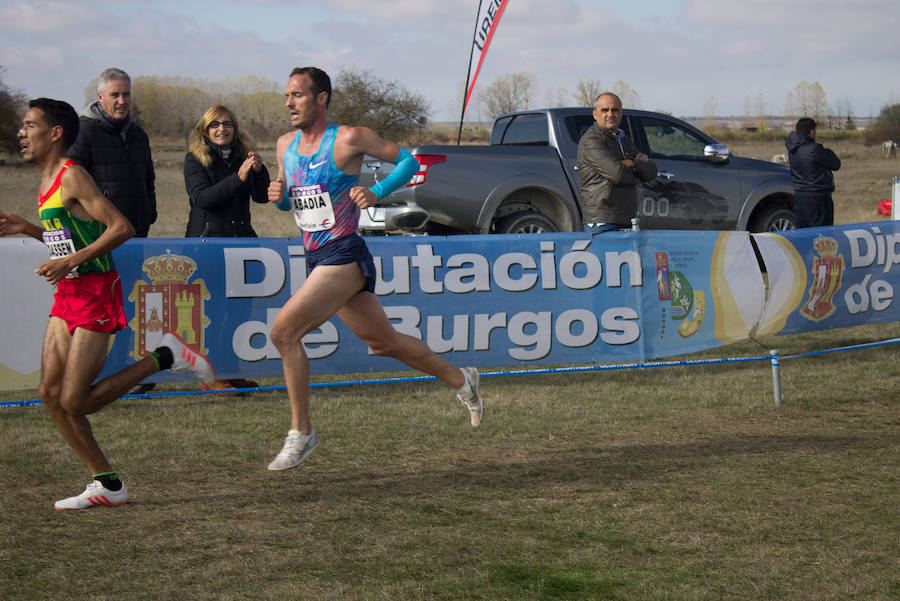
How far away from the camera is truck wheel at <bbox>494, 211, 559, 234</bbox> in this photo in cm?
1152

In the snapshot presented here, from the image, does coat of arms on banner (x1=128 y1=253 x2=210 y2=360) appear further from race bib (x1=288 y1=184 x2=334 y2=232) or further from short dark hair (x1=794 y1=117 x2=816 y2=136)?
short dark hair (x1=794 y1=117 x2=816 y2=136)

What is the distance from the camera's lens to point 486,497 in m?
5.15

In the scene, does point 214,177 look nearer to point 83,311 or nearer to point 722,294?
point 83,311

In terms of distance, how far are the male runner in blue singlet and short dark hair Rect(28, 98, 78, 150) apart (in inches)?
39.4

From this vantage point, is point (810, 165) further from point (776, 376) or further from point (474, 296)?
point (474, 296)

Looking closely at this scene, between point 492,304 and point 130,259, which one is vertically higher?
point 130,259

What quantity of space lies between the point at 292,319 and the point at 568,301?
3.30 metres

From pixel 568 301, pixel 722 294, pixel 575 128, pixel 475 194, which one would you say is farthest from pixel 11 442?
pixel 575 128

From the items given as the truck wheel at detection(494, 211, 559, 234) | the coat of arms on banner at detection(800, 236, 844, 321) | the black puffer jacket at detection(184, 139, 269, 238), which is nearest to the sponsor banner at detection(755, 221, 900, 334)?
the coat of arms on banner at detection(800, 236, 844, 321)

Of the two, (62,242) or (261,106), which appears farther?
(261,106)

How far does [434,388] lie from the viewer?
8.02m

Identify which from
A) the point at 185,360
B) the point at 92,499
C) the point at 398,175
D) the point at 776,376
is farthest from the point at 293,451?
the point at 776,376

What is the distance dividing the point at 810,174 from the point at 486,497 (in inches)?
330

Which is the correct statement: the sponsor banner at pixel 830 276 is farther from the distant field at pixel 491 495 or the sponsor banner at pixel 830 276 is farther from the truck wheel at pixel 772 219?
the truck wheel at pixel 772 219
